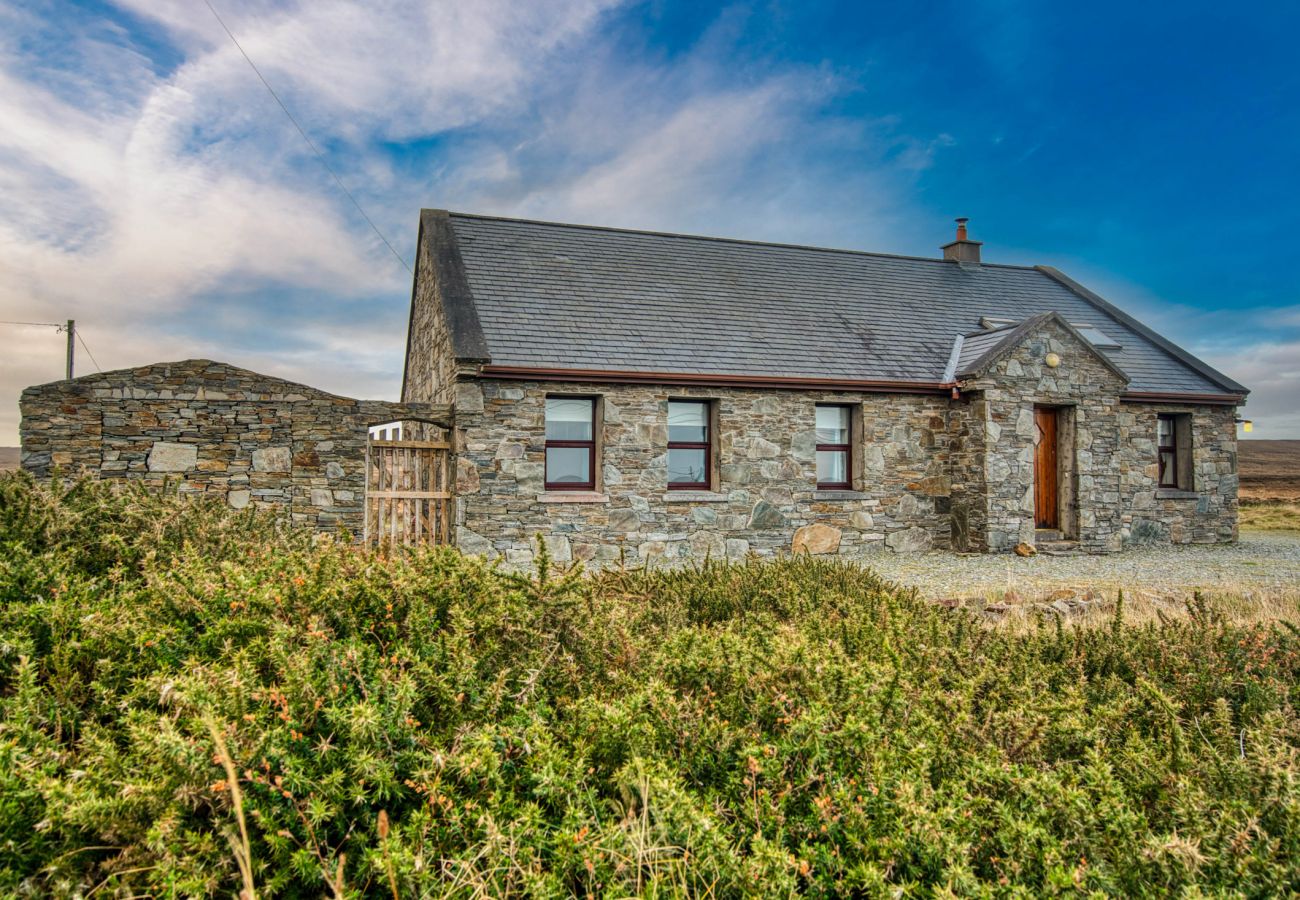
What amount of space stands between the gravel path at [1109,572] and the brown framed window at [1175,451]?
1.58 m

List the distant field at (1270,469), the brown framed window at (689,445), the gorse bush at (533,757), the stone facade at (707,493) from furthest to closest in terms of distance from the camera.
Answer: the distant field at (1270,469), the brown framed window at (689,445), the stone facade at (707,493), the gorse bush at (533,757)

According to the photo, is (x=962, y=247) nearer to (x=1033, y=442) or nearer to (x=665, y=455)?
(x=1033, y=442)

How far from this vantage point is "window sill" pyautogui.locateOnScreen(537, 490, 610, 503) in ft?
38.2

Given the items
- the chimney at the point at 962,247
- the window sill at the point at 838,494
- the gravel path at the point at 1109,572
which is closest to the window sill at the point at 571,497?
the window sill at the point at 838,494

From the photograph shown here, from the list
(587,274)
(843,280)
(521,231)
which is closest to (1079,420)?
(843,280)

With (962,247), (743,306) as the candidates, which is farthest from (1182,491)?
(743,306)

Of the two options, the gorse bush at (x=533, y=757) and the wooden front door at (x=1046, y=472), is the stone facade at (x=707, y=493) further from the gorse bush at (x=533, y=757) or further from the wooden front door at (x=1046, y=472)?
the gorse bush at (x=533, y=757)

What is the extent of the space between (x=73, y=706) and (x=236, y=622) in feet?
1.77

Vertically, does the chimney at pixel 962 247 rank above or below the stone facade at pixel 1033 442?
above

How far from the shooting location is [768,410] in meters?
13.0

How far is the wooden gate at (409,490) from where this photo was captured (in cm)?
1103

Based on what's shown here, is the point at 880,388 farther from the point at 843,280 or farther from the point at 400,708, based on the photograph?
the point at 400,708

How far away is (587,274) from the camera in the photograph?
48.5ft

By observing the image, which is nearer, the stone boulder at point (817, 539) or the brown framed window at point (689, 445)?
the brown framed window at point (689, 445)
